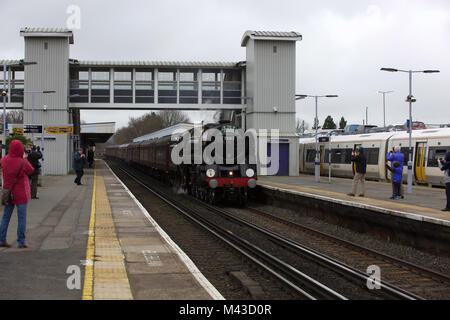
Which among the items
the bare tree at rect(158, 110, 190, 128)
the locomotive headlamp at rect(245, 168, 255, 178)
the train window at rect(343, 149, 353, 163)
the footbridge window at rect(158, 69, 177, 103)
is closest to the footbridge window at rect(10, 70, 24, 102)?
the footbridge window at rect(158, 69, 177, 103)

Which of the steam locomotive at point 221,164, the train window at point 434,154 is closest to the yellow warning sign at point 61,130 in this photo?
the steam locomotive at point 221,164

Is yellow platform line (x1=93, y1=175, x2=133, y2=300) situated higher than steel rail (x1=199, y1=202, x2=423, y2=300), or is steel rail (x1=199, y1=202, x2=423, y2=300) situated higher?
yellow platform line (x1=93, y1=175, x2=133, y2=300)

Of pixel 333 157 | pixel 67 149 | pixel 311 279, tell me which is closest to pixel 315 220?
pixel 311 279

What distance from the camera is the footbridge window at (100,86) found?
31.6 metres

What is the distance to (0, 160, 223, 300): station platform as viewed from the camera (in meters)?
5.34

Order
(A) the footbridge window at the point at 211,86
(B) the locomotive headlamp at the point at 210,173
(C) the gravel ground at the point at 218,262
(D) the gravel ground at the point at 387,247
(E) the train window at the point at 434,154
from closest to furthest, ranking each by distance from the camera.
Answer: (C) the gravel ground at the point at 218,262 → (D) the gravel ground at the point at 387,247 → (B) the locomotive headlamp at the point at 210,173 → (E) the train window at the point at 434,154 → (A) the footbridge window at the point at 211,86

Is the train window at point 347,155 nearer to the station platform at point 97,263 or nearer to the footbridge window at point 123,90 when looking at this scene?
the footbridge window at point 123,90

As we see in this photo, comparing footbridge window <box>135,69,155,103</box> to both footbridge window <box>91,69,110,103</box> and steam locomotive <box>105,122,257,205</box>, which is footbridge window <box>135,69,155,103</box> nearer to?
footbridge window <box>91,69,110,103</box>

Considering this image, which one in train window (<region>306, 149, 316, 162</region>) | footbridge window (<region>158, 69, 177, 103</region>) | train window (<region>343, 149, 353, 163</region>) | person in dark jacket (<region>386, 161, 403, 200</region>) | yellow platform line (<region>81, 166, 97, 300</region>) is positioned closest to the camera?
yellow platform line (<region>81, 166, 97, 300</region>)

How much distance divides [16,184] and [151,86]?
2496 cm

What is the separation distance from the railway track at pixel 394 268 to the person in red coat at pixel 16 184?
5662mm

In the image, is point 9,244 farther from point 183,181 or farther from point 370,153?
point 370,153

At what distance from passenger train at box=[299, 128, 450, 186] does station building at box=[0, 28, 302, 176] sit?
9.32 ft

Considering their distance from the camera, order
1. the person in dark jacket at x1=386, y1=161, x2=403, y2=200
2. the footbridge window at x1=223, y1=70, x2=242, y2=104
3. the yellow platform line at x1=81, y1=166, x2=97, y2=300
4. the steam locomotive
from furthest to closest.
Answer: the footbridge window at x1=223, y1=70, x2=242, y2=104 < the steam locomotive < the person in dark jacket at x1=386, y1=161, x2=403, y2=200 < the yellow platform line at x1=81, y1=166, x2=97, y2=300
